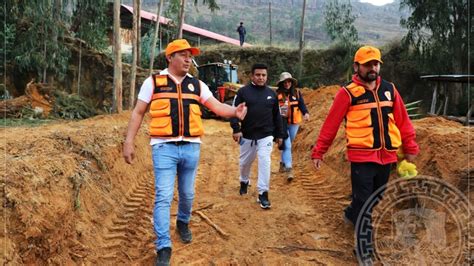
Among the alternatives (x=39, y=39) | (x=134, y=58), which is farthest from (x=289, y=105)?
(x=39, y=39)

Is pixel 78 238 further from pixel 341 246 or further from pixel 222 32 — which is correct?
pixel 222 32

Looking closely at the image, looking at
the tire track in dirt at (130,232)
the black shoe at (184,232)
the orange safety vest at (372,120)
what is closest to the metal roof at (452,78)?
the orange safety vest at (372,120)

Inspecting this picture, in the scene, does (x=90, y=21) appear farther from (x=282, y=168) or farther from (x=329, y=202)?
(x=329, y=202)

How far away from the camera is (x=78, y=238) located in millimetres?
3994

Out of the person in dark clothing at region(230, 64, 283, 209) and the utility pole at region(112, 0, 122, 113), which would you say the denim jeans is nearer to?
the person in dark clothing at region(230, 64, 283, 209)

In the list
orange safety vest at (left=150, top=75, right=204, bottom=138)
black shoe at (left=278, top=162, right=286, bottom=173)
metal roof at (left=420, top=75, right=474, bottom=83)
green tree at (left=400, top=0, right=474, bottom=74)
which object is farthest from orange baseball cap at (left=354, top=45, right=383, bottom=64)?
green tree at (left=400, top=0, right=474, bottom=74)

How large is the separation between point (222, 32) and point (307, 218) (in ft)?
227

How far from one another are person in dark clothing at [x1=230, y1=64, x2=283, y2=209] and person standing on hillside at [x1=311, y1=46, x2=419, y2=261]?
1528 millimetres

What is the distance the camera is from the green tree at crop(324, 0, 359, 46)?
90.0ft

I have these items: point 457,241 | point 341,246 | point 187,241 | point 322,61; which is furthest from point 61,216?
point 322,61

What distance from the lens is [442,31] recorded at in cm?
1956

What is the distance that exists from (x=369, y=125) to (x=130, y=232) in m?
2.72

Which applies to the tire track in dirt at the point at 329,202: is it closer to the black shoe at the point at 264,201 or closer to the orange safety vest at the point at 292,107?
the black shoe at the point at 264,201

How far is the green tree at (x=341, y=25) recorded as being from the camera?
27438 millimetres
